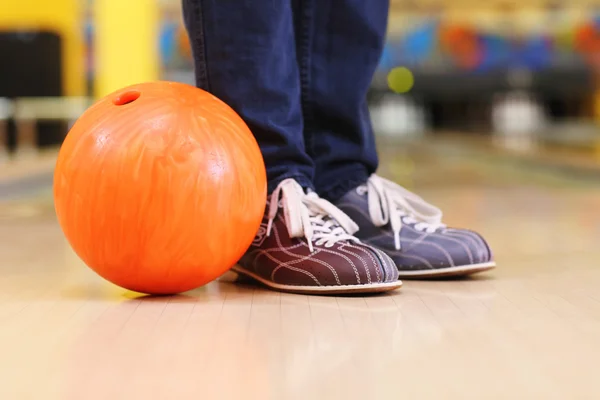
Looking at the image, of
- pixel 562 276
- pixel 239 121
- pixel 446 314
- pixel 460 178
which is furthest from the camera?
pixel 460 178

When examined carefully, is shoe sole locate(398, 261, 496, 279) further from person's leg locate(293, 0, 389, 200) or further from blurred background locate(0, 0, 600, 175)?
blurred background locate(0, 0, 600, 175)

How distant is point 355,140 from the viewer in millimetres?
1189

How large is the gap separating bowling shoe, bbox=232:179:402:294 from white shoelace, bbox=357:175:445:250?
0.21ft

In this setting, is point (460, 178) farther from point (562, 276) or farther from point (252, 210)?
point (252, 210)

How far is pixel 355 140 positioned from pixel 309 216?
161 mm

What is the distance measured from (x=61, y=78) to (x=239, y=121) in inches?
225

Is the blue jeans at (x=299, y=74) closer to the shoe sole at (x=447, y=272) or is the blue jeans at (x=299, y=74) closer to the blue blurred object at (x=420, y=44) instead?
the shoe sole at (x=447, y=272)

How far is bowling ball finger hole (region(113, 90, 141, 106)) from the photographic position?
1003mm

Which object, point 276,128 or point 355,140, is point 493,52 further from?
point 276,128

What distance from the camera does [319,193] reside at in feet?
3.91

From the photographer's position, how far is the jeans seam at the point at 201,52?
3.51ft

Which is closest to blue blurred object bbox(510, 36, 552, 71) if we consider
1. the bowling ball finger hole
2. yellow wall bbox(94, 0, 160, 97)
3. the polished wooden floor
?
yellow wall bbox(94, 0, 160, 97)

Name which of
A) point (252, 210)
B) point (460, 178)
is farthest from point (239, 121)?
point (460, 178)

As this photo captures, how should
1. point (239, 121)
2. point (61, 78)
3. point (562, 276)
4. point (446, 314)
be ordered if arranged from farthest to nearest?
point (61, 78)
point (562, 276)
point (239, 121)
point (446, 314)
